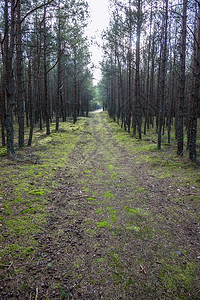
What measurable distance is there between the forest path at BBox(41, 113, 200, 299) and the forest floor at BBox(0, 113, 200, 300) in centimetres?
2

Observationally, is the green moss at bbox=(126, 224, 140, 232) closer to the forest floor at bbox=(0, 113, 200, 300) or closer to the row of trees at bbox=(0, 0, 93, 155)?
the forest floor at bbox=(0, 113, 200, 300)

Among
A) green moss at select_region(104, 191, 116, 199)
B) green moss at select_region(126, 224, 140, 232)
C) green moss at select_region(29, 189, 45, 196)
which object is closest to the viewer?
green moss at select_region(126, 224, 140, 232)

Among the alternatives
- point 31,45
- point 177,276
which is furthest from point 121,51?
point 177,276

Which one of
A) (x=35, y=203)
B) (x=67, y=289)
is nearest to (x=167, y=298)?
(x=67, y=289)

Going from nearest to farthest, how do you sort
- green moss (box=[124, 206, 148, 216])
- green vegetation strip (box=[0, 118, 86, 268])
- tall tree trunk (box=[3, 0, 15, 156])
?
green vegetation strip (box=[0, 118, 86, 268]) < green moss (box=[124, 206, 148, 216]) < tall tree trunk (box=[3, 0, 15, 156])

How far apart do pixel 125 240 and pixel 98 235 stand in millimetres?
590

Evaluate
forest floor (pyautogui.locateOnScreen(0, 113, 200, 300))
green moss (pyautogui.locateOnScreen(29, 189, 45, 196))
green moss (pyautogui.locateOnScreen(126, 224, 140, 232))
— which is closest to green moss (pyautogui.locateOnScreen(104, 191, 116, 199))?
forest floor (pyautogui.locateOnScreen(0, 113, 200, 300))

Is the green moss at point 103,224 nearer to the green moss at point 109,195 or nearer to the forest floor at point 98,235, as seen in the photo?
the forest floor at point 98,235

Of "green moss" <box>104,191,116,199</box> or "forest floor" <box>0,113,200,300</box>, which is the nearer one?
"forest floor" <box>0,113,200,300</box>

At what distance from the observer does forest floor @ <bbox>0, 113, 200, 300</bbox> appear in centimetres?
282

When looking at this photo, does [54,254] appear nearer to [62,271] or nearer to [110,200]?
[62,271]

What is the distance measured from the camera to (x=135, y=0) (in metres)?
14.5

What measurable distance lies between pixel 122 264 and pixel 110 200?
2.42 meters

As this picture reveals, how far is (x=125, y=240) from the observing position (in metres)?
3.84
